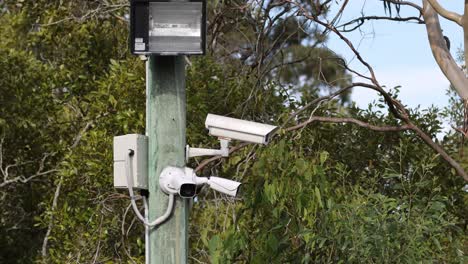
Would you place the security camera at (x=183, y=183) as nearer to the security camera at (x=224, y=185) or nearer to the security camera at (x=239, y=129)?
the security camera at (x=224, y=185)

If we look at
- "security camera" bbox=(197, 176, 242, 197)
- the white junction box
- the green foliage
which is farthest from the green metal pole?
the green foliage

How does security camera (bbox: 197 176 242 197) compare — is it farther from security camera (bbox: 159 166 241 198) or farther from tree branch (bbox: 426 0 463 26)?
tree branch (bbox: 426 0 463 26)

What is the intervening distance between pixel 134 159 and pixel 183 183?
28cm

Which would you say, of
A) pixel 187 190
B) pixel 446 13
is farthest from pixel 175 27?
pixel 446 13

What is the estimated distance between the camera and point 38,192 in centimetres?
1603

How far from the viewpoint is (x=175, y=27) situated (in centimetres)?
605

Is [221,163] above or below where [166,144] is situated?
below

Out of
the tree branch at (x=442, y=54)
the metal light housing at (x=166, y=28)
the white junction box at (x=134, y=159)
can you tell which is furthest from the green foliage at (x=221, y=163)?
the metal light housing at (x=166, y=28)

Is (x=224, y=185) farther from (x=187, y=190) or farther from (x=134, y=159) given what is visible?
(x=134, y=159)

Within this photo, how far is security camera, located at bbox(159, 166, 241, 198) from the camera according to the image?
605cm

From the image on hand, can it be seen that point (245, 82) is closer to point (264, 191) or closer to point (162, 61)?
point (264, 191)

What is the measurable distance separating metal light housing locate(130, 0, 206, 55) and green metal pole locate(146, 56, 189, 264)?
0.16m

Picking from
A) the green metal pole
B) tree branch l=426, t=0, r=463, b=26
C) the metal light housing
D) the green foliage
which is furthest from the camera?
tree branch l=426, t=0, r=463, b=26

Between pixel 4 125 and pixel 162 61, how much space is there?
898 centimetres
